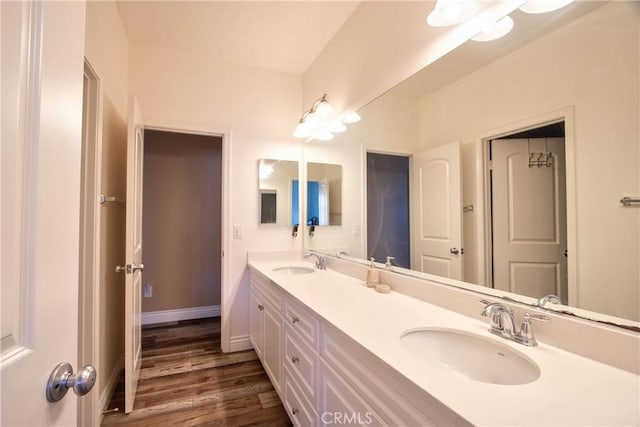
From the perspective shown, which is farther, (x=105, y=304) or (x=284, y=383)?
(x=105, y=304)

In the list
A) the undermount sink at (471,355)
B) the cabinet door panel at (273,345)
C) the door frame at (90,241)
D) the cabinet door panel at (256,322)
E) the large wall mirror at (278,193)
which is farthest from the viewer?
the large wall mirror at (278,193)

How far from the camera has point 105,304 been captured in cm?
176

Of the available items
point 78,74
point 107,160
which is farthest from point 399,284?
point 107,160

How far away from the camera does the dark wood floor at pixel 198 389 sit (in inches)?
66.7

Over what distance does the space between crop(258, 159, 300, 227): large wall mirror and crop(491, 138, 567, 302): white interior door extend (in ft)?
6.02

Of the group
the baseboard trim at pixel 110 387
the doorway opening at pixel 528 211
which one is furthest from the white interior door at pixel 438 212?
the baseboard trim at pixel 110 387

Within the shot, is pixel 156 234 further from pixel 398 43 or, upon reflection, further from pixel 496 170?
pixel 496 170

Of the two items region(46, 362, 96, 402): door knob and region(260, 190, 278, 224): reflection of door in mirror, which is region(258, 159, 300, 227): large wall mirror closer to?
region(260, 190, 278, 224): reflection of door in mirror

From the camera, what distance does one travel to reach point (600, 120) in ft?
2.73

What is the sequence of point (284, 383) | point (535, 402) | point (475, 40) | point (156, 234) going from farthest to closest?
point (156, 234) → point (284, 383) → point (475, 40) → point (535, 402)

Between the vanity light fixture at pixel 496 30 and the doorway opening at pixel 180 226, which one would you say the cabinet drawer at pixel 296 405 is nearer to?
the vanity light fixture at pixel 496 30

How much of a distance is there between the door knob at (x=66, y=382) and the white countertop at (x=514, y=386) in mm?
671

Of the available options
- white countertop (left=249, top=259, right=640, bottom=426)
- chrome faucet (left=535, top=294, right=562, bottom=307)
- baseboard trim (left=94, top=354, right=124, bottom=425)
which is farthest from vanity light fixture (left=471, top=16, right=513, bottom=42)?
baseboard trim (left=94, top=354, right=124, bottom=425)

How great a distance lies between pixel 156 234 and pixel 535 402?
348 centimetres
